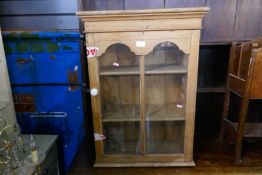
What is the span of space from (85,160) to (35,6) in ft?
4.31

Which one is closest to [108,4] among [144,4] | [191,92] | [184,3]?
[144,4]

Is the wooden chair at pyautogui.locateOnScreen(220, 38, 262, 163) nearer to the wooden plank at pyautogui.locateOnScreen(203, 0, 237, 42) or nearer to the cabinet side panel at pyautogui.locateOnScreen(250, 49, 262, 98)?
the cabinet side panel at pyautogui.locateOnScreen(250, 49, 262, 98)

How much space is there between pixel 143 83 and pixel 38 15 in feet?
3.82

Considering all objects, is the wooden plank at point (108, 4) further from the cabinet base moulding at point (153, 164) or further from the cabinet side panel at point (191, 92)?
the cabinet base moulding at point (153, 164)

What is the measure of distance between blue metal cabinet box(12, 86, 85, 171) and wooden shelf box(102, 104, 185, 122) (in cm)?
51

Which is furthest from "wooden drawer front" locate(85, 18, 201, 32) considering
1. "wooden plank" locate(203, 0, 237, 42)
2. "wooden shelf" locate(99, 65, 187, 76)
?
"wooden plank" locate(203, 0, 237, 42)

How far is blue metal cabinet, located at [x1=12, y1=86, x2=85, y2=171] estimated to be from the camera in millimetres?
1875

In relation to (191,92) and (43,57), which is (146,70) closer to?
(191,92)

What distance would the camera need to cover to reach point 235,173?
4.39 feet

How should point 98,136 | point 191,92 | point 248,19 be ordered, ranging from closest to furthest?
point 191,92 < point 98,136 < point 248,19

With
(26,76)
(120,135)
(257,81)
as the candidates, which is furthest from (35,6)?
(257,81)

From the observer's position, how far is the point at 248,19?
5.31ft

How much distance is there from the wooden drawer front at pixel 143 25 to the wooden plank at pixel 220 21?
504 mm

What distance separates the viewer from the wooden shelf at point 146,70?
134 centimetres
